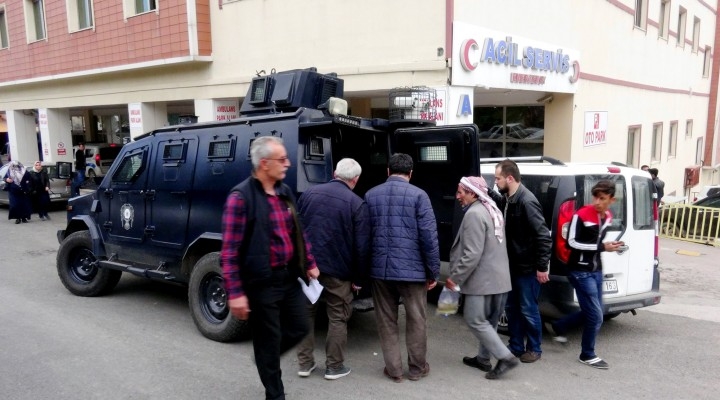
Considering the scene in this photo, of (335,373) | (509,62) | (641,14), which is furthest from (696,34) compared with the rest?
(335,373)

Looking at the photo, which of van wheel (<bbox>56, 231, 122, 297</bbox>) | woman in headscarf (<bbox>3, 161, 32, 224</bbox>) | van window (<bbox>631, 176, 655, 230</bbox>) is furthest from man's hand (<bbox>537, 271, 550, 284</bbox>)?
woman in headscarf (<bbox>3, 161, 32, 224</bbox>)

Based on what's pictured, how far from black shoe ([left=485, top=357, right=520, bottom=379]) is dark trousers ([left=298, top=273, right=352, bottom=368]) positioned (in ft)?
4.11

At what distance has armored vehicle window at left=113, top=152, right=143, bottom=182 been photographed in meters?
6.41

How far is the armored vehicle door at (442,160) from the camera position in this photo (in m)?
5.26

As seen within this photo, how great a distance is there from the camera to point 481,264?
14.5ft

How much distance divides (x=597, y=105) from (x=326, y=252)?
11.1 meters

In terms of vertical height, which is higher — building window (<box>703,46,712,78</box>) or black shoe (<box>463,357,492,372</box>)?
building window (<box>703,46,712,78</box>)

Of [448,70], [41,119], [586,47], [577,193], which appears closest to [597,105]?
[586,47]

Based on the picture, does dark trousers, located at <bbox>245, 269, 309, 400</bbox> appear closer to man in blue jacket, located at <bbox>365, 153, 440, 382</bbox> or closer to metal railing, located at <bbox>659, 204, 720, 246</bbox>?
man in blue jacket, located at <bbox>365, 153, 440, 382</bbox>

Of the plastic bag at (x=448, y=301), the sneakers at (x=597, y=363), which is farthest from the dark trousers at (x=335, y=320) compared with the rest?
the sneakers at (x=597, y=363)

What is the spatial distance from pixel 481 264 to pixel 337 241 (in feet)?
3.86

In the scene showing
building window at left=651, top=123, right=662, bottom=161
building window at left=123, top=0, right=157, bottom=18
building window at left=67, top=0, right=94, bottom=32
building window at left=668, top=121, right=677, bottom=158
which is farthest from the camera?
building window at left=668, top=121, right=677, bottom=158

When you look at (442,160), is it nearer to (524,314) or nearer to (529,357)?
(524,314)

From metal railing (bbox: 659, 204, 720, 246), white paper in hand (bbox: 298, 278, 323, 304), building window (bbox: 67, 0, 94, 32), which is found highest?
building window (bbox: 67, 0, 94, 32)
